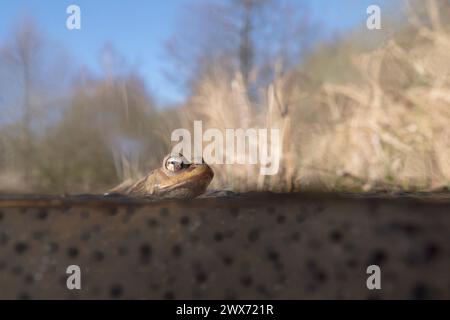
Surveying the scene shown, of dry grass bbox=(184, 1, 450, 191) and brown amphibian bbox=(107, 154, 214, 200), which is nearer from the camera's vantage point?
brown amphibian bbox=(107, 154, 214, 200)

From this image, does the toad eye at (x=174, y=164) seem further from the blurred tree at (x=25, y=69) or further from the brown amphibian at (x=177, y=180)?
the blurred tree at (x=25, y=69)

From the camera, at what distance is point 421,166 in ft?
3.72

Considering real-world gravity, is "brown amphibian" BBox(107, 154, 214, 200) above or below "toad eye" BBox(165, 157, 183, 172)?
below

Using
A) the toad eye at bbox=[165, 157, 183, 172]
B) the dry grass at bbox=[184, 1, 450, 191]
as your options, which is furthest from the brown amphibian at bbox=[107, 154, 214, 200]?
the dry grass at bbox=[184, 1, 450, 191]

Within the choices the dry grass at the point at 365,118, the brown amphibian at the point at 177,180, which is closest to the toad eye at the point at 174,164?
the brown amphibian at the point at 177,180

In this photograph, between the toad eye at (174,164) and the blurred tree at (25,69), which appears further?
the blurred tree at (25,69)

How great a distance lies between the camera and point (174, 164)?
1.63 feet

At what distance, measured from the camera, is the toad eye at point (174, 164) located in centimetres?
49

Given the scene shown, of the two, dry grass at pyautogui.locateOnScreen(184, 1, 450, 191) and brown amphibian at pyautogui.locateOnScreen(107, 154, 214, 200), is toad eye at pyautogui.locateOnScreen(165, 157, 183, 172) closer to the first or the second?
brown amphibian at pyautogui.locateOnScreen(107, 154, 214, 200)

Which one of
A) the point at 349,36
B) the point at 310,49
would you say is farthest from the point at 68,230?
the point at 349,36

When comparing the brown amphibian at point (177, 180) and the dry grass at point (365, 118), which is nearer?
Answer: the brown amphibian at point (177, 180)

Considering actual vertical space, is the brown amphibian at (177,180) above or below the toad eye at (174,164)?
below

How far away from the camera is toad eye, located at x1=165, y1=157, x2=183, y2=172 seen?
490mm

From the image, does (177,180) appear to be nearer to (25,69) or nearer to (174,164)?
(174,164)
